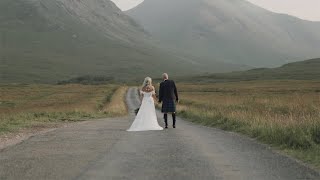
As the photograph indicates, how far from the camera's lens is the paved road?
11734mm

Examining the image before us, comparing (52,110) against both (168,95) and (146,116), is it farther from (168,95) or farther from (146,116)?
(168,95)

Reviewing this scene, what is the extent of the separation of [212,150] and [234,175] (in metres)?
4.48

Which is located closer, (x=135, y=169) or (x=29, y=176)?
(x=29, y=176)

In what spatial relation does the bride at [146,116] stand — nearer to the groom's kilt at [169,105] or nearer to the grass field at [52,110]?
the groom's kilt at [169,105]

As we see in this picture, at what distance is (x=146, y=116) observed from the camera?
26500 mm

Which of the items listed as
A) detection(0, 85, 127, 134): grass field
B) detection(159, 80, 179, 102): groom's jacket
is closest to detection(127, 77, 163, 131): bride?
detection(159, 80, 179, 102): groom's jacket

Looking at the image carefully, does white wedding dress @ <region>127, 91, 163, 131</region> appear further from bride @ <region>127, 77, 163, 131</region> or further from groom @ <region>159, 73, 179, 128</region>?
groom @ <region>159, 73, 179, 128</region>

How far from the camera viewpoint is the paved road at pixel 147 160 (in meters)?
11.7

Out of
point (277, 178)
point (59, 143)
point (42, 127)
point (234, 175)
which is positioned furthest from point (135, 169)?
point (42, 127)

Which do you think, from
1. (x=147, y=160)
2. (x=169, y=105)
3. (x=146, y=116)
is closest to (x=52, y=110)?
(x=146, y=116)

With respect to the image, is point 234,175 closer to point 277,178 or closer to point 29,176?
point 277,178

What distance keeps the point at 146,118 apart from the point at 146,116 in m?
0.13

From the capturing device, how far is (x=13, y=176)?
459 inches

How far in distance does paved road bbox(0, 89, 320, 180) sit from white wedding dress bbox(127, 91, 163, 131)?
5.91 meters
